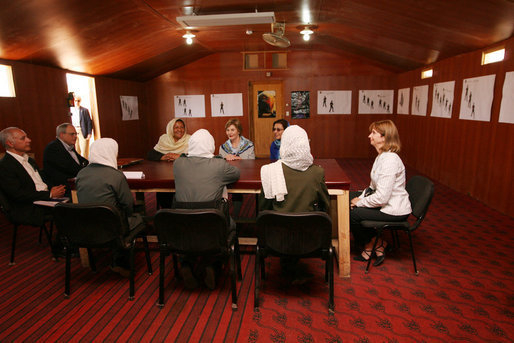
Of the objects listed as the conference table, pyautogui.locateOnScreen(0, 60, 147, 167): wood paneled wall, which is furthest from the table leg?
pyautogui.locateOnScreen(0, 60, 147, 167): wood paneled wall

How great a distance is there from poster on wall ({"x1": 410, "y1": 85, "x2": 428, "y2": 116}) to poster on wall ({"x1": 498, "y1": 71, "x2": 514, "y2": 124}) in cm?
251

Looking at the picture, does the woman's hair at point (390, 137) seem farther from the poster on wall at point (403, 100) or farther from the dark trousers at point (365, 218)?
the poster on wall at point (403, 100)

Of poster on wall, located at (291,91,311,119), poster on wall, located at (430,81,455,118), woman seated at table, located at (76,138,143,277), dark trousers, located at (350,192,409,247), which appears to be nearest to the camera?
woman seated at table, located at (76,138,143,277)

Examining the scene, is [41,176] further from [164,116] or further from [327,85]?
[327,85]

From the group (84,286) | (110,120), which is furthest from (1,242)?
(110,120)

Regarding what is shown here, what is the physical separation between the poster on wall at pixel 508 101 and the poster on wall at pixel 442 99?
4.52 feet

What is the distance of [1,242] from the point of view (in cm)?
377

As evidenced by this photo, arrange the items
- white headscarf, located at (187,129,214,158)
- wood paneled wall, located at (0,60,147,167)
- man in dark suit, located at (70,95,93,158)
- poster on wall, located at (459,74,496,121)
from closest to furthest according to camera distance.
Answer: white headscarf, located at (187,129,214,158) < poster on wall, located at (459,74,496,121) < wood paneled wall, located at (0,60,147,167) < man in dark suit, located at (70,95,93,158)

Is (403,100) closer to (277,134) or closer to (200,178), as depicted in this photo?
(277,134)

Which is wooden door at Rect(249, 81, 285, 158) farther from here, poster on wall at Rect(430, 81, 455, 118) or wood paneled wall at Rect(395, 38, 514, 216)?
poster on wall at Rect(430, 81, 455, 118)

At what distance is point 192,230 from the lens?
223 centimetres

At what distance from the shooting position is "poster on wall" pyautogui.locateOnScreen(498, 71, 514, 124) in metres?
4.17

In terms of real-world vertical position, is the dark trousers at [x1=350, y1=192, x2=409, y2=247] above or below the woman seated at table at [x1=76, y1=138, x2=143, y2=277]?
below

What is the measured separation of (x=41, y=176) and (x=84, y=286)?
1.66 meters
